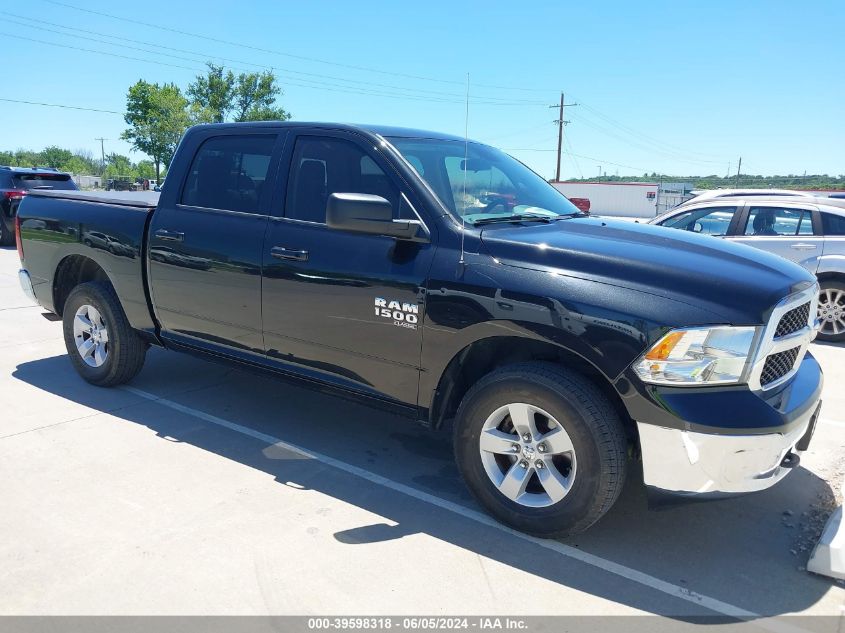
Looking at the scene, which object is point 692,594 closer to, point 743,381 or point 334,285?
point 743,381

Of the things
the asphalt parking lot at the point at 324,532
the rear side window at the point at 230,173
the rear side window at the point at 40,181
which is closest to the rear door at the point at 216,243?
the rear side window at the point at 230,173

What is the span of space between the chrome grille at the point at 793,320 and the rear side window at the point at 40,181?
15845mm

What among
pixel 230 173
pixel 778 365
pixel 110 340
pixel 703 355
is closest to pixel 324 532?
pixel 703 355

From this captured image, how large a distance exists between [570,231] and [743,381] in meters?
1.20

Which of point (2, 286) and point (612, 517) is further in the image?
point (2, 286)

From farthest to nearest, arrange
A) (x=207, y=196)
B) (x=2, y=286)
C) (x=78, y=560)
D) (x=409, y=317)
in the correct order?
(x=2, y=286), (x=207, y=196), (x=409, y=317), (x=78, y=560)

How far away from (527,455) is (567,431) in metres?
0.26

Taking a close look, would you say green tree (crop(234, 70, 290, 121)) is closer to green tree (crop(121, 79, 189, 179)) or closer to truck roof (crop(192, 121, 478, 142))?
green tree (crop(121, 79, 189, 179))

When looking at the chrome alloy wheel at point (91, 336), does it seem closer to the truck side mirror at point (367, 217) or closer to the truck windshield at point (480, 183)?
the truck side mirror at point (367, 217)

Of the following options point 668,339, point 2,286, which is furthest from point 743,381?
point 2,286

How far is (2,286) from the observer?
1000cm

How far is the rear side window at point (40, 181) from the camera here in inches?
603

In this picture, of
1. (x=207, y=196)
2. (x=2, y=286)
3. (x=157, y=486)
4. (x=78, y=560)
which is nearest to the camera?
(x=78, y=560)

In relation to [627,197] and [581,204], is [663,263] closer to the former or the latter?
[581,204]
